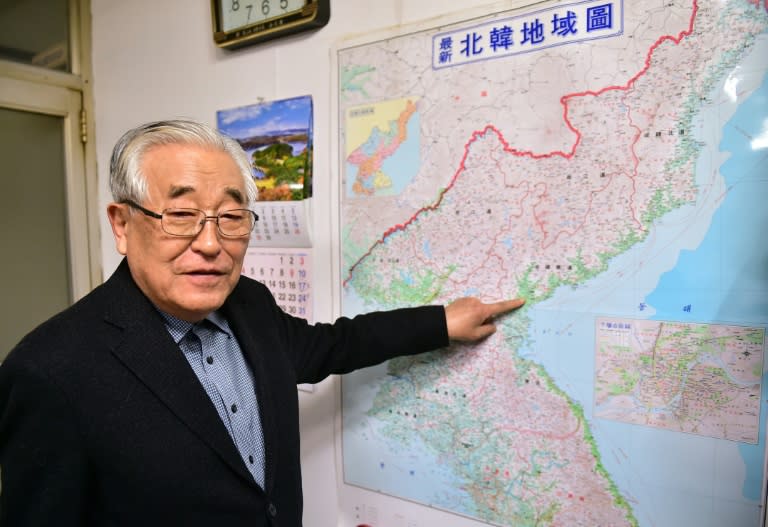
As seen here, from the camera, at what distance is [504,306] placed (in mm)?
1047

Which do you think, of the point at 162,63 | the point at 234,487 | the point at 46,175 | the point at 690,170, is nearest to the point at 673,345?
the point at 690,170

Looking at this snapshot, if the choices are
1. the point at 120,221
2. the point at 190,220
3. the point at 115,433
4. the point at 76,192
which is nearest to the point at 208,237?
the point at 190,220

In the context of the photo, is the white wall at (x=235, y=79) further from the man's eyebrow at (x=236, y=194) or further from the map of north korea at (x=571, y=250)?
the man's eyebrow at (x=236, y=194)

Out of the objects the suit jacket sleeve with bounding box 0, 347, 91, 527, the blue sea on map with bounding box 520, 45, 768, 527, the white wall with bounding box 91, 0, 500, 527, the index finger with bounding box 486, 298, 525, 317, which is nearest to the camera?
the suit jacket sleeve with bounding box 0, 347, 91, 527

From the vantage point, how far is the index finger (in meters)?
1.04

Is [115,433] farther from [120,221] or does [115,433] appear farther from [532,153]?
[532,153]

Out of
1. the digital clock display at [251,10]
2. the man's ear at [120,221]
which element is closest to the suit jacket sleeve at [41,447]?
the man's ear at [120,221]

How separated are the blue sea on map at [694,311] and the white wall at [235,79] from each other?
0.56 m

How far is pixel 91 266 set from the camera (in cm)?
188

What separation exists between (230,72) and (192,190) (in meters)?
0.82

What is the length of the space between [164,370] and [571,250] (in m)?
0.79

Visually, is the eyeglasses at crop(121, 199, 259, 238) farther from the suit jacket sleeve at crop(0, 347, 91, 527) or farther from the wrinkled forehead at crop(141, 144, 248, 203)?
the suit jacket sleeve at crop(0, 347, 91, 527)

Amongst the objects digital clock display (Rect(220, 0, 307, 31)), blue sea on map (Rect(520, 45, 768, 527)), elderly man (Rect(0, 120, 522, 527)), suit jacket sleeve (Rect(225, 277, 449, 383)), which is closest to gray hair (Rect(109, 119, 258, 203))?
elderly man (Rect(0, 120, 522, 527))

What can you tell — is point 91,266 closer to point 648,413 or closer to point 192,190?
point 192,190
